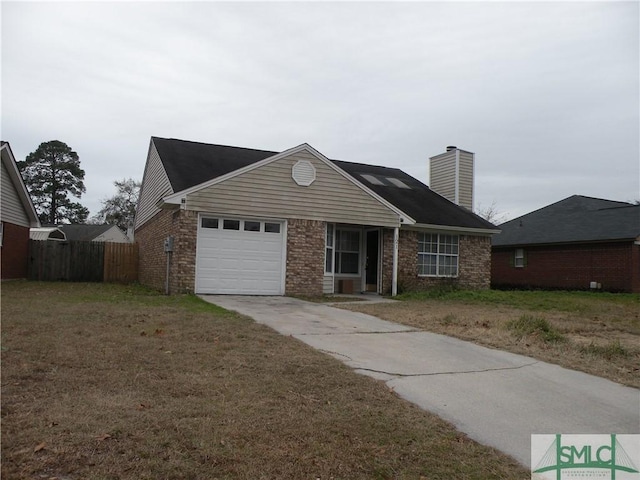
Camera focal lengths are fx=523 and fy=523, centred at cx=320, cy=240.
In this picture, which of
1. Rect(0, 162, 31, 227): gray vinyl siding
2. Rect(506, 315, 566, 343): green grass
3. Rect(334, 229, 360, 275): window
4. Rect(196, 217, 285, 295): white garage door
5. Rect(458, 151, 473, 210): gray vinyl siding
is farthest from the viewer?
Rect(458, 151, 473, 210): gray vinyl siding

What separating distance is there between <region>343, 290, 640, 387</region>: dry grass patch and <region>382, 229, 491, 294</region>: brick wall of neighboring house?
5.71 ft

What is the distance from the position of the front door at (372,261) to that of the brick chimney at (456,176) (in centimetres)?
587

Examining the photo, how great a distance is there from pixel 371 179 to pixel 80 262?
40.3 feet

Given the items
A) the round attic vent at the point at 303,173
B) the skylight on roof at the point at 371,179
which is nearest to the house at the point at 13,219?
the round attic vent at the point at 303,173

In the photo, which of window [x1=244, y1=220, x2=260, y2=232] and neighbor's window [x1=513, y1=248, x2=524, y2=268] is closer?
window [x1=244, y1=220, x2=260, y2=232]

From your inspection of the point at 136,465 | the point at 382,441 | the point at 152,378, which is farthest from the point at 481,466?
the point at 152,378

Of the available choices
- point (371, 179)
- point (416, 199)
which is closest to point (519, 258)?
point (416, 199)

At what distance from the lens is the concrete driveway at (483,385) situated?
175 inches

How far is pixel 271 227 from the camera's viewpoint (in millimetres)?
15570

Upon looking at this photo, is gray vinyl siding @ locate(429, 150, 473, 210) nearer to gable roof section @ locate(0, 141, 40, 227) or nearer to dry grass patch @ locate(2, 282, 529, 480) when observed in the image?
gable roof section @ locate(0, 141, 40, 227)

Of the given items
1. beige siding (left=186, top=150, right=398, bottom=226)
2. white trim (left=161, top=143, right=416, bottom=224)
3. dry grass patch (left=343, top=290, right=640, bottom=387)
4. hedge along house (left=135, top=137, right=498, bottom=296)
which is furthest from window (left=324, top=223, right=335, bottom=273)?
dry grass patch (left=343, top=290, right=640, bottom=387)

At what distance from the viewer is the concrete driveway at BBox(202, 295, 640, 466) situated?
14.6ft

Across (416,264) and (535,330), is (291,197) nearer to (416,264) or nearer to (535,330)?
(416,264)

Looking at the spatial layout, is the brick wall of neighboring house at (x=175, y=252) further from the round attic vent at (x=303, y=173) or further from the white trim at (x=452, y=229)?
the white trim at (x=452, y=229)
